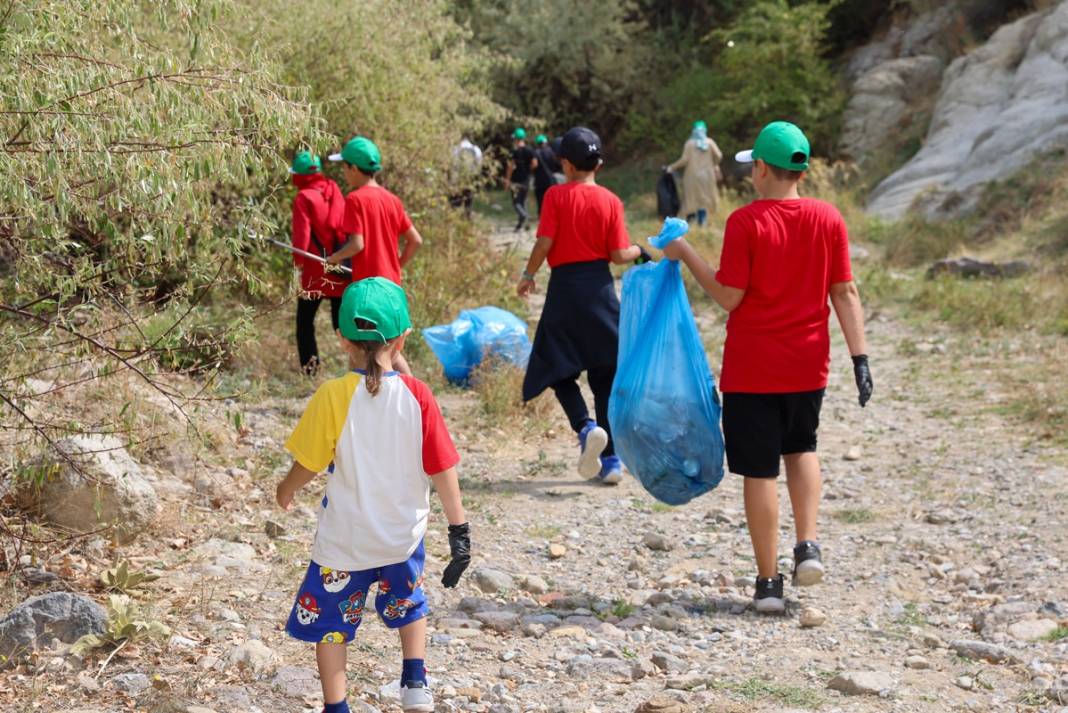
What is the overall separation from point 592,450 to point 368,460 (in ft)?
8.74

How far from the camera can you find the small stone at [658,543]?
17.7ft

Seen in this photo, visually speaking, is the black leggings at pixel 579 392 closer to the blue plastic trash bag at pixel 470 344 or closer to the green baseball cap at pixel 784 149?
the blue plastic trash bag at pixel 470 344

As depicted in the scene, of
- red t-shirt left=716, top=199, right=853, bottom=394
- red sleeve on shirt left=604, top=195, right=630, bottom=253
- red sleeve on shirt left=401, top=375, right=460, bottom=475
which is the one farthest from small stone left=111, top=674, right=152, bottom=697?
red sleeve on shirt left=604, top=195, right=630, bottom=253

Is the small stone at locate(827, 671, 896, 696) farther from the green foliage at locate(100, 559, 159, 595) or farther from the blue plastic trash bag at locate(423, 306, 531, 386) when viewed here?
the blue plastic trash bag at locate(423, 306, 531, 386)

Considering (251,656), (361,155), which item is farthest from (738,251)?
(361,155)

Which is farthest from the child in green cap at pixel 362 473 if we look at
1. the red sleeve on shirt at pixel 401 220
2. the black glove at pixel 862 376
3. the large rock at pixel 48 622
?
the red sleeve on shirt at pixel 401 220

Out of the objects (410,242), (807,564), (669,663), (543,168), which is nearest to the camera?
(669,663)

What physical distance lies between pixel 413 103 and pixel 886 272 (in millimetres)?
5060

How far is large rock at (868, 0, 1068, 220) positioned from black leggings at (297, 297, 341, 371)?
378 inches

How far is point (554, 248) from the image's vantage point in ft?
19.8

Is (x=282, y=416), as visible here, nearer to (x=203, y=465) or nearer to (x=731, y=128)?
(x=203, y=465)

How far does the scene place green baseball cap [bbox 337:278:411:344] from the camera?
333 cm

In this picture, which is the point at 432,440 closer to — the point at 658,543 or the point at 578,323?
the point at 658,543

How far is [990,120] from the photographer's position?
59.5 ft
